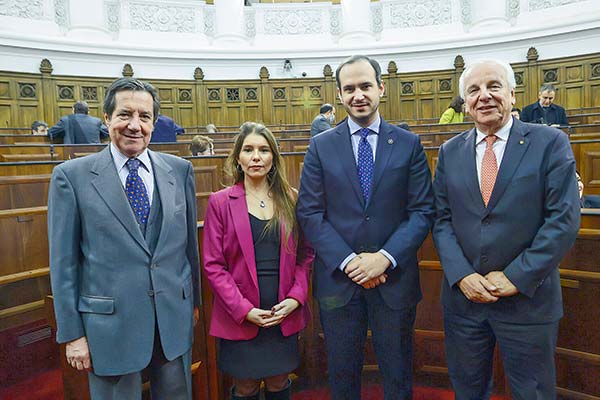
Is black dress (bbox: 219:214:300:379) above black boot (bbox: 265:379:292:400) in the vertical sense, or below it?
above

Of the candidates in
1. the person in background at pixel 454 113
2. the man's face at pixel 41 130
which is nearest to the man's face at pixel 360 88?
the person in background at pixel 454 113

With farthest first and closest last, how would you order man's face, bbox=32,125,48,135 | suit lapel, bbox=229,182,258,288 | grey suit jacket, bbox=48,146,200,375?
man's face, bbox=32,125,48,135
suit lapel, bbox=229,182,258,288
grey suit jacket, bbox=48,146,200,375

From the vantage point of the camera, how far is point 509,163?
147cm

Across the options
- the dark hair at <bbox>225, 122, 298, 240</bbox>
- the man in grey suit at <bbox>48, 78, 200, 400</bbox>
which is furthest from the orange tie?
the man in grey suit at <bbox>48, 78, 200, 400</bbox>

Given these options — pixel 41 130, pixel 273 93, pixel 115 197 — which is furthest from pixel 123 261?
pixel 273 93

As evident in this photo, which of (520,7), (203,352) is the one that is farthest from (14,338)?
(520,7)

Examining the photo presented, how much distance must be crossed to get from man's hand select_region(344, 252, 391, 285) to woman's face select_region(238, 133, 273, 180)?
478mm

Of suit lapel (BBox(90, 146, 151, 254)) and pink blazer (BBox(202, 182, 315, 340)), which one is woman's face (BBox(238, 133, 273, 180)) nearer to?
pink blazer (BBox(202, 182, 315, 340))

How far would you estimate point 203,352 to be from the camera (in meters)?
2.04

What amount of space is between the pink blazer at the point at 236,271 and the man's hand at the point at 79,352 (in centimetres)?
44

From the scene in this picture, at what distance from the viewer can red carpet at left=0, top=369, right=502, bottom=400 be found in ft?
7.67

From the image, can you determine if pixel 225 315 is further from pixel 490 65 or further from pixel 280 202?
pixel 490 65

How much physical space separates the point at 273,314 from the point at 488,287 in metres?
0.71

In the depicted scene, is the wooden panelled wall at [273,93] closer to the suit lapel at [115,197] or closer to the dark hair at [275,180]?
the dark hair at [275,180]
